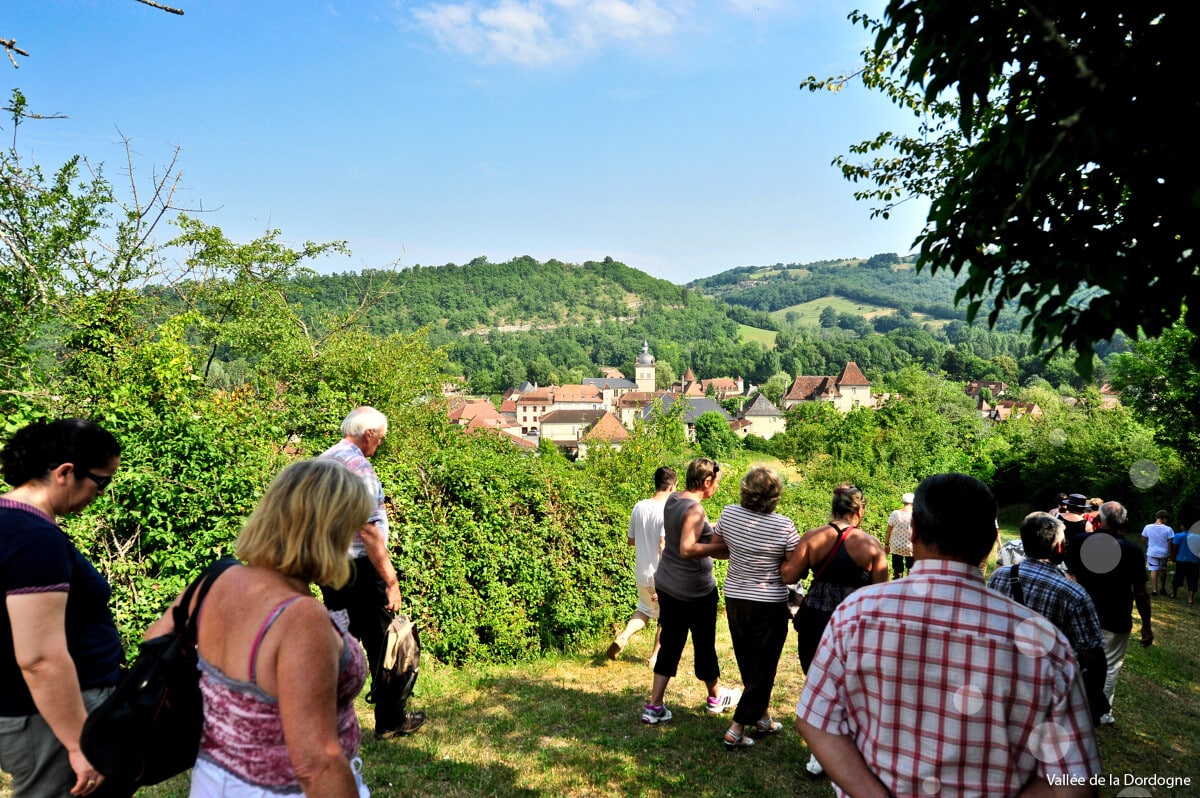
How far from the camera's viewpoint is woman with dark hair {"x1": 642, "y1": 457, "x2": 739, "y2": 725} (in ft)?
16.3

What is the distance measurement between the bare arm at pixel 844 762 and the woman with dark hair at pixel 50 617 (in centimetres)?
227

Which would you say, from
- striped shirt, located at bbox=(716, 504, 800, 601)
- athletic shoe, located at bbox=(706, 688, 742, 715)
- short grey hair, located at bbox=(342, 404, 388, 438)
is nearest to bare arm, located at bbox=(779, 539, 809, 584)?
striped shirt, located at bbox=(716, 504, 800, 601)

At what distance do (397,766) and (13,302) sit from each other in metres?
7.30

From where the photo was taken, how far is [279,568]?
1958mm

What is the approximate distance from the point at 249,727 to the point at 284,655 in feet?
0.99

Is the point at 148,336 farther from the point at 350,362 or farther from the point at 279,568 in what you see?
the point at 279,568

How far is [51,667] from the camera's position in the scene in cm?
228

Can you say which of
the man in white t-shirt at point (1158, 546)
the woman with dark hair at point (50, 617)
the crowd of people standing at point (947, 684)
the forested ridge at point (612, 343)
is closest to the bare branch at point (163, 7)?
the woman with dark hair at point (50, 617)

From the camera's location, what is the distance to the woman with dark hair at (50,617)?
2.26 metres

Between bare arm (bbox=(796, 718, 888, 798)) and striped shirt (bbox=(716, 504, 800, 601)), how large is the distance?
8.44 feet

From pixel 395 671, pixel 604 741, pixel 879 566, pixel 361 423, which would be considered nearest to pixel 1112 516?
pixel 879 566

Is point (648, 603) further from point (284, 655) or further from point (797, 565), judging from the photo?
point (284, 655)

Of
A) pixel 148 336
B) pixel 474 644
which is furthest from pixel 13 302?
pixel 474 644

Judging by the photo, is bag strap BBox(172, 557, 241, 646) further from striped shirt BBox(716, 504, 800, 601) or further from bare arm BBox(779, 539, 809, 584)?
bare arm BBox(779, 539, 809, 584)
